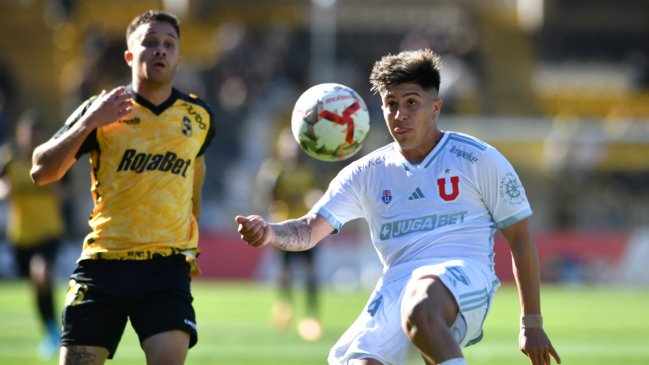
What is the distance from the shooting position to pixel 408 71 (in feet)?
20.6

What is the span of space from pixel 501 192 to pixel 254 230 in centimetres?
127

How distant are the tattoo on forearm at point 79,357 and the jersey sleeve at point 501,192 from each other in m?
2.18

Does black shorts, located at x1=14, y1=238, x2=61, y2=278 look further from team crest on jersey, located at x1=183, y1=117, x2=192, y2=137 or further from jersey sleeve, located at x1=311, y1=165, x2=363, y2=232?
jersey sleeve, located at x1=311, y1=165, x2=363, y2=232

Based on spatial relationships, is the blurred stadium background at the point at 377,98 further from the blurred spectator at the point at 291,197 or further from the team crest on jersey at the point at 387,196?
the team crest on jersey at the point at 387,196

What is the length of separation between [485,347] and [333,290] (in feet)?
34.3

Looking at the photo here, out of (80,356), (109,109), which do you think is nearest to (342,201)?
(109,109)

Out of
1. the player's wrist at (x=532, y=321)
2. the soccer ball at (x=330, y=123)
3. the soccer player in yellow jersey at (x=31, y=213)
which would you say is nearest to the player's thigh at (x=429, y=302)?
the player's wrist at (x=532, y=321)

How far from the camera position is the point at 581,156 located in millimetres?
27094

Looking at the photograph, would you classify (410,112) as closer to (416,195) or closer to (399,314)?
(416,195)

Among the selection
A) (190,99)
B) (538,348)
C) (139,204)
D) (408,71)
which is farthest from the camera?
(190,99)

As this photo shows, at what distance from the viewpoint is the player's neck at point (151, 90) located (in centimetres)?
679

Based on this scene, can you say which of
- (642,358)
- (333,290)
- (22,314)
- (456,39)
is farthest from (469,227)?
(456,39)

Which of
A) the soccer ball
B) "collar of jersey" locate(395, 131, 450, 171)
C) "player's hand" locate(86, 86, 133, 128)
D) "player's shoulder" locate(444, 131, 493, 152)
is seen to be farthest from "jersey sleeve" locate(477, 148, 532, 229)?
"player's hand" locate(86, 86, 133, 128)

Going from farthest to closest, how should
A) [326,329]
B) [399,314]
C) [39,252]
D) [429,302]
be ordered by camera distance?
1. [326,329]
2. [39,252]
3. [399,314]
4. [429,302]
